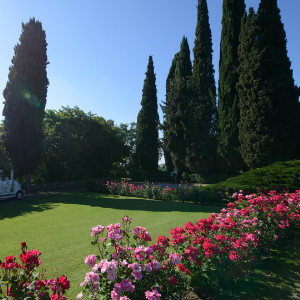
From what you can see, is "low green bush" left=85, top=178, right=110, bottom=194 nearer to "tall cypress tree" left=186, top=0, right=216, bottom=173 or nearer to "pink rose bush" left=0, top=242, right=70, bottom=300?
"tall cypress tree" left=186, top=0, right=216, bottom=173

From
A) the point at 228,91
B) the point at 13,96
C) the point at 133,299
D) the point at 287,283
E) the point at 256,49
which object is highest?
the point at 256,49

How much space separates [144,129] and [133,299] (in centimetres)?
2864

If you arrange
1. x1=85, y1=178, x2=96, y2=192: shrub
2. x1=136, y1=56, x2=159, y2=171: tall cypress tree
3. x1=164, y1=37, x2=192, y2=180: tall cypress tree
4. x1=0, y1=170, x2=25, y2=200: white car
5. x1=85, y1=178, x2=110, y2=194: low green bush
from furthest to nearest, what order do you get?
1. x1=136, y1=56, x2=159, y2=171: tall cypress tree
2. x1=164, y1=37, x2=192, y2=180: tall cypress tree
3. x1=85, y1=178, x2=96, y2=192: shrub
4. x1=85, y1=178, x2=110, y2=194: low green bush
5. x1=0, y1=170, x2=25, y2=200: white car

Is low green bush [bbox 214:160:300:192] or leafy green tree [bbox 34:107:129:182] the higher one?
leafy green tree [bbox 34:107:129:182]

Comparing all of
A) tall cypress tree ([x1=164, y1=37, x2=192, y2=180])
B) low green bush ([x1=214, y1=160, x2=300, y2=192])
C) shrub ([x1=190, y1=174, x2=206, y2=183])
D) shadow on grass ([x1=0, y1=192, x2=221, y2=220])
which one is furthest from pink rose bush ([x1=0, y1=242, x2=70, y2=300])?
tall cypress tree ([x1=164, y1=37, x2=192, y2=180])

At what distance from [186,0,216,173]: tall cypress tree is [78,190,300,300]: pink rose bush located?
18.5 m

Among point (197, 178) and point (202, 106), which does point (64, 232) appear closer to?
point (197, 178)

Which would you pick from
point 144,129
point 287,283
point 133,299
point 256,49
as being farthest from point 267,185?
point 144,129

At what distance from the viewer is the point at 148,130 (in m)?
30.5

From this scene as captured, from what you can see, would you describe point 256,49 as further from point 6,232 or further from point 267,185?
point 6,232

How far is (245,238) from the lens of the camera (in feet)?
11.8

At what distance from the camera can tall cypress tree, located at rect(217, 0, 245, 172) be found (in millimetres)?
20156

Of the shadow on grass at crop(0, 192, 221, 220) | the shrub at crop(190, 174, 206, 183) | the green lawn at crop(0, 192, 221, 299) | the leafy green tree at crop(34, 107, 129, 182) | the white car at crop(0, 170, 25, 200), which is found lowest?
the green lawn at crop(0, 192, 221, 299)

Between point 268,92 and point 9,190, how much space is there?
17.4m
